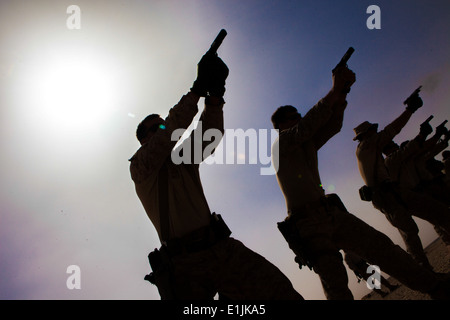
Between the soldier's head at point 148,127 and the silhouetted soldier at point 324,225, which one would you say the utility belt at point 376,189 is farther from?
the soldier's head at point 148,127

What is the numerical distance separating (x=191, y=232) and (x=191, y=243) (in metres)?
0.10

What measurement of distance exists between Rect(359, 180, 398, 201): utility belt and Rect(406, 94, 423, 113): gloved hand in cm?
182

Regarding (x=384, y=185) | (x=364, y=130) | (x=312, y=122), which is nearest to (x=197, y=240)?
(x=312, y=122)

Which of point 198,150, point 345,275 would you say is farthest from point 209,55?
point 345,275

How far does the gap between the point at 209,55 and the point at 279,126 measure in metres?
1.69

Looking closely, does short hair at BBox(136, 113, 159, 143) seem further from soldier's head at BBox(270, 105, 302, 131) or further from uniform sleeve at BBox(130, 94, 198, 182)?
soldier's head at BBox(270, 105, 302, 131)

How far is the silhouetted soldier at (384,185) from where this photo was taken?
5047mm

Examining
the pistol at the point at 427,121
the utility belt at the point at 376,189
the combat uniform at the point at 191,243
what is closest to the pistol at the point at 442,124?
the pistol at the point at 427,121

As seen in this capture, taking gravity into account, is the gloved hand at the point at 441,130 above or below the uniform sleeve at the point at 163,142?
above

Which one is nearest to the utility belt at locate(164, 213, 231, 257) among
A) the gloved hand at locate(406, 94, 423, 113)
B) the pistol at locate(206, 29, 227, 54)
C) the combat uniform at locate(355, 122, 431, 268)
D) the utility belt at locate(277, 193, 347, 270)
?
the utility belt at locate(277, 193, 347, 270)

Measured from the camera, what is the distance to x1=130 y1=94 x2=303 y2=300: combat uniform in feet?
7.03

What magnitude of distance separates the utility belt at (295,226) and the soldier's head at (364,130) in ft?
9.40
